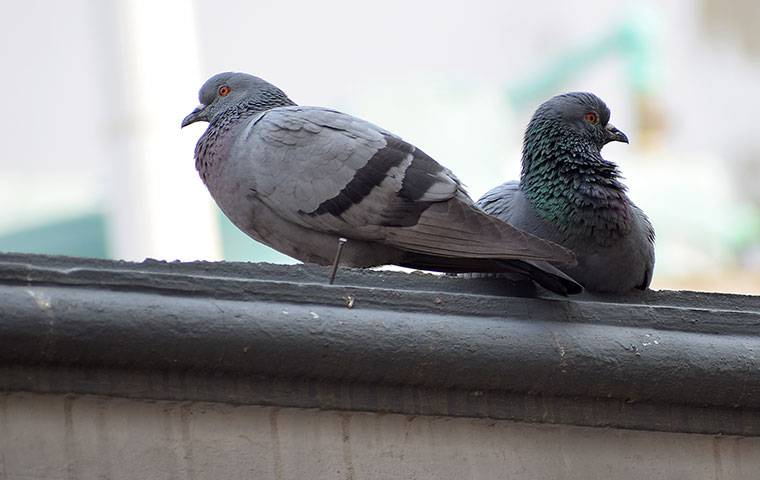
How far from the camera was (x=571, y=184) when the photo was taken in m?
5.52

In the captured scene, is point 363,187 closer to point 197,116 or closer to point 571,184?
point 571,184

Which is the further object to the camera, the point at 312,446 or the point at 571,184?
the point at 571,184

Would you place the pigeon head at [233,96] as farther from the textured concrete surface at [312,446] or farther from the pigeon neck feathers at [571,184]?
the textured concrete surface at [312,446]

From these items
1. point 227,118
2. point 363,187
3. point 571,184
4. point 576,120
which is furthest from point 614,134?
point 227,118

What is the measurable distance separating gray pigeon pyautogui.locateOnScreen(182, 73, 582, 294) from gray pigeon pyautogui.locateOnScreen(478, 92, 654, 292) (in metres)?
0.27

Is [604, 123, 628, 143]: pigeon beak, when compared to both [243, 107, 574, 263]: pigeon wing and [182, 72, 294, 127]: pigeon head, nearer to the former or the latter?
[243, 107, 574, 263]: pigeon wing

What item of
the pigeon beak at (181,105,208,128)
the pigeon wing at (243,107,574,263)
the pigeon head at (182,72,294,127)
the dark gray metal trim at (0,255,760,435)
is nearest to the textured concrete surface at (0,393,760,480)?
the dark gray metal trim at (0,255,760,435)

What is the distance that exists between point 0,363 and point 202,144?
2.45 meters

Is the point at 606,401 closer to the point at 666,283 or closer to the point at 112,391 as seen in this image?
the point at 112,391

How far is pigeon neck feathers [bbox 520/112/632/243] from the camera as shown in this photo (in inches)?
215

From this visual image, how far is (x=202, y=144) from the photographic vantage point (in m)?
6.27

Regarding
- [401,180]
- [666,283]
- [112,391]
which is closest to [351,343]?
[112,391]

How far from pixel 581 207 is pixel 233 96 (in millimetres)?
1713

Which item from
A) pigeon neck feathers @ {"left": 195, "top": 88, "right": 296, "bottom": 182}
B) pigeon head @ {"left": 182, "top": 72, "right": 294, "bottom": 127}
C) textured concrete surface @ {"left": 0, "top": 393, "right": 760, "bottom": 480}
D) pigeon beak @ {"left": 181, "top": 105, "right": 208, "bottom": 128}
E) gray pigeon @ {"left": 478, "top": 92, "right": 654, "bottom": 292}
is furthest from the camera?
pigeon beak @ {"left": 181, "top": 105, "right": 208, "bottom": 128}
